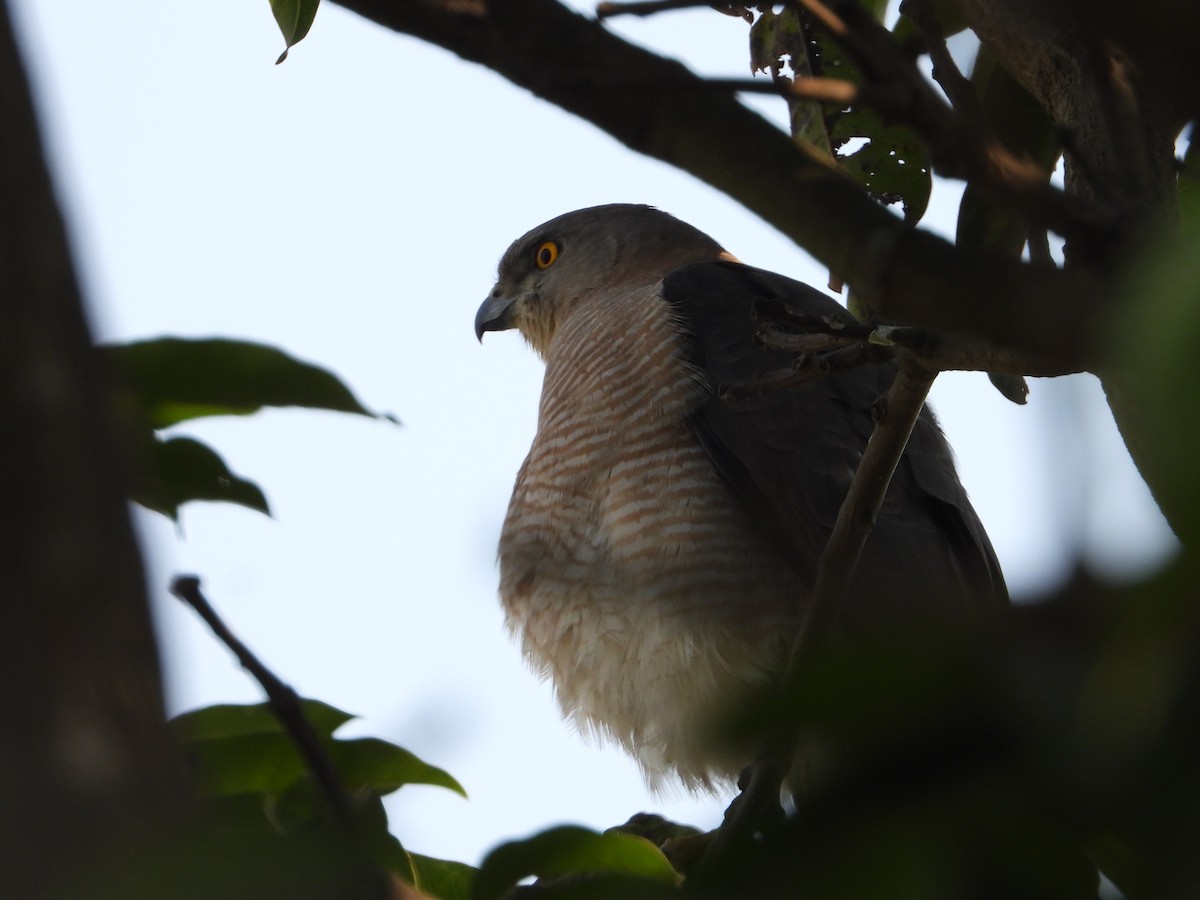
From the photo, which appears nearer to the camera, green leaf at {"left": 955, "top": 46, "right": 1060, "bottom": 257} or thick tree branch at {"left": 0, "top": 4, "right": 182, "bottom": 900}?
thick tree branch at {"left": 0, "top": 4, "right": 182, "bottom": 900}

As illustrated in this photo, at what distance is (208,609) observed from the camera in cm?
157

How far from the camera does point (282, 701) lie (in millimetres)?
1509

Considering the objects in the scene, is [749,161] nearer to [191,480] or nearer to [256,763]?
[191,480]

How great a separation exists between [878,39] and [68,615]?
1070 mm

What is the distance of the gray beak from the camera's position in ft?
23.0

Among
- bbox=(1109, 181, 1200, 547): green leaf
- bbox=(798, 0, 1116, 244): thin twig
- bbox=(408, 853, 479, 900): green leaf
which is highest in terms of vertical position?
bbox=(798, 0, 1116, 244): thin twig

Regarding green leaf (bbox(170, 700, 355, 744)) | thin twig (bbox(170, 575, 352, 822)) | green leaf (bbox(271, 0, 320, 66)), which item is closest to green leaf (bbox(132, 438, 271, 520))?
green leaf (bbox(170, 700, 355, 744))

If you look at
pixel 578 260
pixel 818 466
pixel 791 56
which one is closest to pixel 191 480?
pixel 791 56

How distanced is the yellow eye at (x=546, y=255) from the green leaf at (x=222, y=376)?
4.67 metres

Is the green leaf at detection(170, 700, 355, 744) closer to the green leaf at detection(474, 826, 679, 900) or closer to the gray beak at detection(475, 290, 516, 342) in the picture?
the green leaf at detection(474, 826, 679, 900)

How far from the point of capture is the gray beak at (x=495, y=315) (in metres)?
7.02

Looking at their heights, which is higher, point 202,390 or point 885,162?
point 885,162

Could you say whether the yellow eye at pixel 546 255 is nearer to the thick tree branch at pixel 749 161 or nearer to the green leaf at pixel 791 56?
the green leaf at pixel 791 56

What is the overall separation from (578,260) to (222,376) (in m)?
4.56
